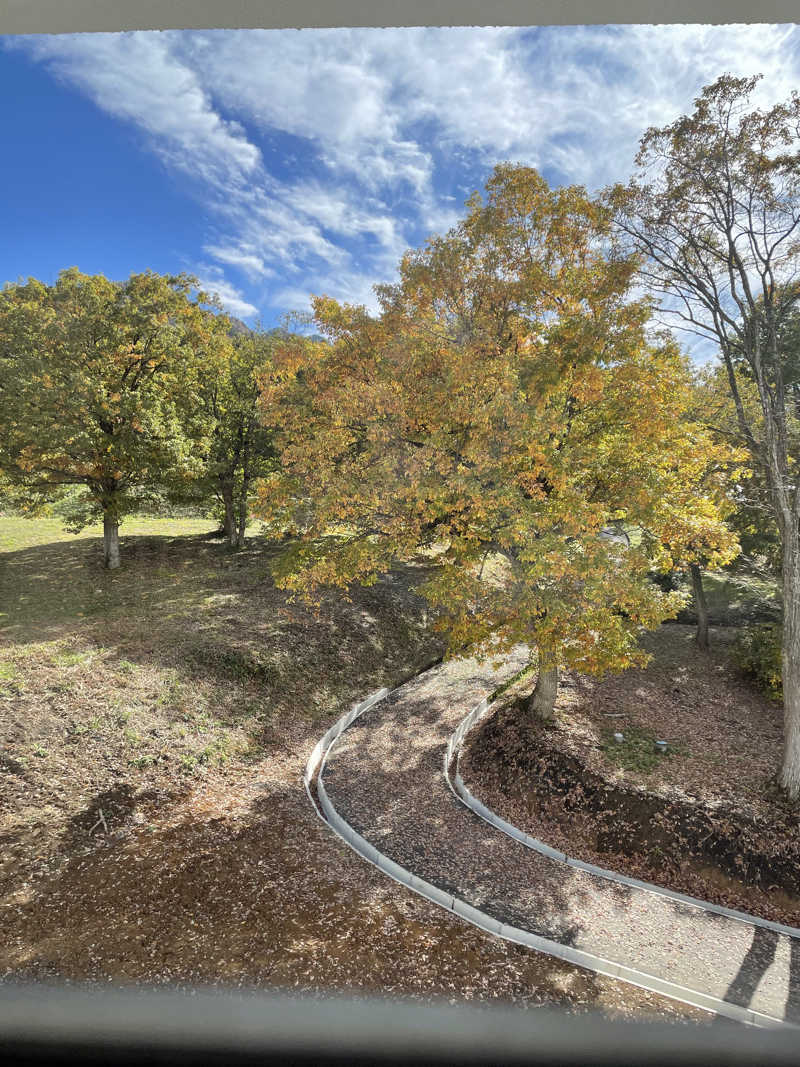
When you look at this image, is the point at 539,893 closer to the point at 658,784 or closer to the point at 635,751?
the point at 658,784

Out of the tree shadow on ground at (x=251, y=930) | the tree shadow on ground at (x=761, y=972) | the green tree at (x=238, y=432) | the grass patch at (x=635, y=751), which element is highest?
the green tree at (x=238, y=432)

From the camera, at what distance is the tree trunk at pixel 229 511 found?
39.2 feet

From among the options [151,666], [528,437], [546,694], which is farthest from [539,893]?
[151,666]

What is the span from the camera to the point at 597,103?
3.81 meters

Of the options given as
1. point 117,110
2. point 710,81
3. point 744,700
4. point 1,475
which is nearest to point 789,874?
point 744,700

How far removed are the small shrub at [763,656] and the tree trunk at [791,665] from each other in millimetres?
2960

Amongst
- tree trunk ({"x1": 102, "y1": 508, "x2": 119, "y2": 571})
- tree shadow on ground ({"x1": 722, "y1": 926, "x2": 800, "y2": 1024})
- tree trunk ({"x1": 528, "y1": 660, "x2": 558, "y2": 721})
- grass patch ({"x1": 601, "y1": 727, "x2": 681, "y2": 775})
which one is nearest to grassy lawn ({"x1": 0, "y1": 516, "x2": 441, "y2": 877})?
tree trunk ({"x1": 102, "y1": 508, "x2": 119, "y2": 571})

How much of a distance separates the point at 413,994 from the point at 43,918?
7.87ft

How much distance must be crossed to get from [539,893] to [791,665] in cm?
302

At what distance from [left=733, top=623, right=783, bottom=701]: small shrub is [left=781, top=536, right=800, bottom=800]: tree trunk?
2960 mm

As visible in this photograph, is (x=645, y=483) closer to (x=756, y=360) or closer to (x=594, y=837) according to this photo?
(x=756, y=360)

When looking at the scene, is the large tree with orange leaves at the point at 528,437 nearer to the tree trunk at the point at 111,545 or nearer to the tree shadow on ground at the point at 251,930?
the tree shadow on ground at the point at 251,930

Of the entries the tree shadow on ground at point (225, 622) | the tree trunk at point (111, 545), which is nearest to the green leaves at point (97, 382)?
the tree trunk at point (111, 545)

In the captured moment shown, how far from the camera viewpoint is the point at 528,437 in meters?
4.80
